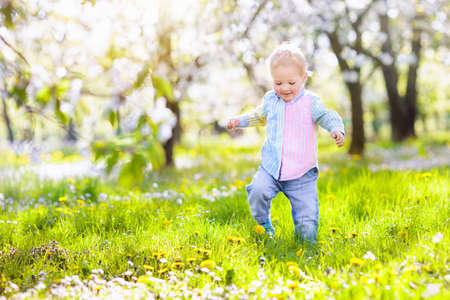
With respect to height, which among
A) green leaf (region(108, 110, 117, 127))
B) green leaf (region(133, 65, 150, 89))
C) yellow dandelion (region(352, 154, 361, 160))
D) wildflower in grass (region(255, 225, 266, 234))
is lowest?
yellow dandelion (region(352, 154, 361, 160))

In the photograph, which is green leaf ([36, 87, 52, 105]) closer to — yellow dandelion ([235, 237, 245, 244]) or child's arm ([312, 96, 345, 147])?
yellow dandelion ([235, 237, 245, 244])

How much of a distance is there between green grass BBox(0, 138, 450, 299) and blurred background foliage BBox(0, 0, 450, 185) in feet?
2.26

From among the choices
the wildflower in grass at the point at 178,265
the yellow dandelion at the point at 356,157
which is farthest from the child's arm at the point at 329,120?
the yellow dandelion at the point at 356,157

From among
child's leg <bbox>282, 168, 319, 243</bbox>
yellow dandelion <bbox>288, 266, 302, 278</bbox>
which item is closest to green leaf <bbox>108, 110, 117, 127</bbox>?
yellow dandelion <bbox>288, 266, 302, 278</bbox>

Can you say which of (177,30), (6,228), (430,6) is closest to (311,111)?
(6,228)

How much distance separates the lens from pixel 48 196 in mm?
4660

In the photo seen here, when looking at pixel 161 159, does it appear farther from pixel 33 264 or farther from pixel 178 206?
pixel 178 206

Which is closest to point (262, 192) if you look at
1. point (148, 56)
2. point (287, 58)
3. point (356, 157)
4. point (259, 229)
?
point (259, 229)

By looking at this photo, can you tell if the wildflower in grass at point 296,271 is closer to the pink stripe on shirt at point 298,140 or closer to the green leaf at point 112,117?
the pink stripe on shirt at point 298,140

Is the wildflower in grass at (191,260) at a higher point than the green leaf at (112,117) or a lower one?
lower

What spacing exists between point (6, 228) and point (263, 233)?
82.0 inches

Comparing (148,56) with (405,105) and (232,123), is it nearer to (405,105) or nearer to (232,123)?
(232,123)

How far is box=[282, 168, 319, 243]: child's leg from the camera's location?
3012 mm

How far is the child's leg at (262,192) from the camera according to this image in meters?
3.02
